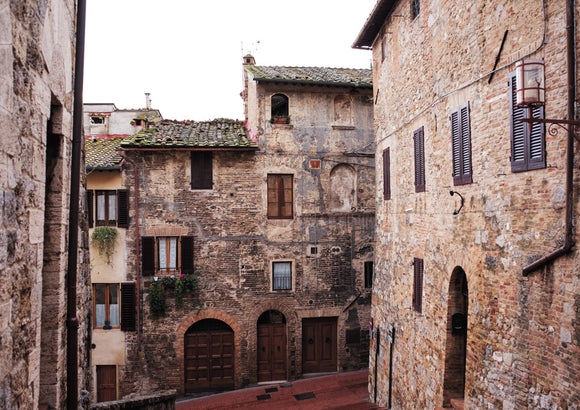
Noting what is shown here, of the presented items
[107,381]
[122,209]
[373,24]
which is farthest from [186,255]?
[373,24]

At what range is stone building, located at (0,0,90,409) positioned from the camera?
320 centimetres

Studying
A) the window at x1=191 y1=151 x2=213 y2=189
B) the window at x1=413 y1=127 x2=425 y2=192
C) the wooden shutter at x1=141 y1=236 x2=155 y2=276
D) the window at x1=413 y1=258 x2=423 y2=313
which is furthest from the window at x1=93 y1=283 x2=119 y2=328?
the window at x1=413 y1=127 x2=425 y2=192

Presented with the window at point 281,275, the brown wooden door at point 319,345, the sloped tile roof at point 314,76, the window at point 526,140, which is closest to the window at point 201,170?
the sloped tile roof at point 314,76

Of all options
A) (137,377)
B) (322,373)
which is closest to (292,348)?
(322,373)

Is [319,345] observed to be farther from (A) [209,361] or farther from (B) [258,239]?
(B) [258,239]

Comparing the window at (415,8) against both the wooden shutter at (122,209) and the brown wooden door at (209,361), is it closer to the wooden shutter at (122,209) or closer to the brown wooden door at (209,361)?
the wooden shutter at (122,209)

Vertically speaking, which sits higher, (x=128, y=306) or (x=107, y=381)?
(x=128, y=306)

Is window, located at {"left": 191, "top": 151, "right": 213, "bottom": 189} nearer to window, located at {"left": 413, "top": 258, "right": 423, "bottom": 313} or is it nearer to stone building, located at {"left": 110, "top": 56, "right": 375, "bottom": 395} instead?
stone building, located at {"left": 110, "top": 56, "right": 375, "bottom": 395}

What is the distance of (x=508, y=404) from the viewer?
5.89 meters

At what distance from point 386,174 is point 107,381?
37.0 feet

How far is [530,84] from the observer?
505 cm

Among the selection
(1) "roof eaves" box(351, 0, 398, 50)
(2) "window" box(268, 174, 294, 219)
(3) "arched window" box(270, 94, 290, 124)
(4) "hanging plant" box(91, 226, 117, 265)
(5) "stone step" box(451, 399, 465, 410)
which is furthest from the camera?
(3) "arched window" box(270, 94, 290, 124)

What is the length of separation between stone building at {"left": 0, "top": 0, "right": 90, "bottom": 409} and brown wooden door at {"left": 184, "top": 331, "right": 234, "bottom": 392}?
983cm

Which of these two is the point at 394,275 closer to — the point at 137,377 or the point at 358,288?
the point at 358,288
